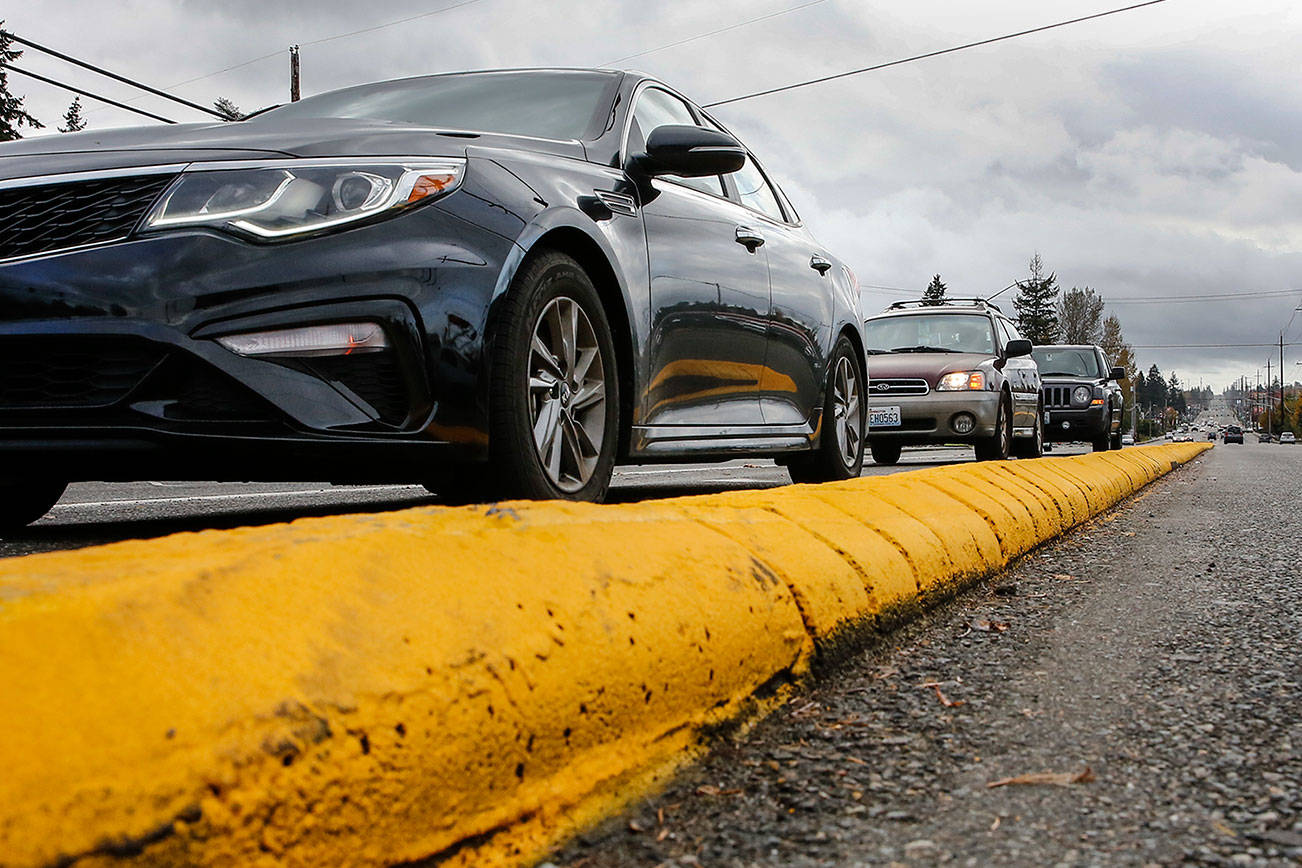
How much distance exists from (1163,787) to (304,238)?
2.14 m

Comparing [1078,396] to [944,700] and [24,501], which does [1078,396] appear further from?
[944,700]

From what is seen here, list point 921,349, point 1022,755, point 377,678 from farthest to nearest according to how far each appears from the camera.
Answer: point 921,349, point 1022,755, point 377,678

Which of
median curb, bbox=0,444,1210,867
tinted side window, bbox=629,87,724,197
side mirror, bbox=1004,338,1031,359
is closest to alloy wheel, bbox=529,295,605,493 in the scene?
tinted side window, bbox=629,87,724,197

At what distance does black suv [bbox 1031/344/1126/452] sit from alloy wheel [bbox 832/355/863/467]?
12.9m

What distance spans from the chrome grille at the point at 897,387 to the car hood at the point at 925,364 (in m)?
0.04

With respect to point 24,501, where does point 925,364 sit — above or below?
above

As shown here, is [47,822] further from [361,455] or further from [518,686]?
[361,455]

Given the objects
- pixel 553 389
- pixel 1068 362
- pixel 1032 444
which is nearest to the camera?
pixel 553 389

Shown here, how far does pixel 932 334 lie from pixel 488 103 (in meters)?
9.11

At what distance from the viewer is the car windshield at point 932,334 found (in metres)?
12.4

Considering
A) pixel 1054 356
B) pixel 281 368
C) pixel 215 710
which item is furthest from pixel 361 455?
pixel 1054 356

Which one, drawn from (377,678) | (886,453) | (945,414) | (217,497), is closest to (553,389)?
(377,678)

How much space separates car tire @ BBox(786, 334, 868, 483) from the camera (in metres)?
5.70

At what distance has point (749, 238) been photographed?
475 cm
